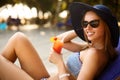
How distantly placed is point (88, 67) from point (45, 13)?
11.9 m

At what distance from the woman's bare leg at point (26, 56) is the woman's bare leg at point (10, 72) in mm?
198

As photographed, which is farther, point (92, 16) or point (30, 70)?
point (30, 70)

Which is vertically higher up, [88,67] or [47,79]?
[88,67]

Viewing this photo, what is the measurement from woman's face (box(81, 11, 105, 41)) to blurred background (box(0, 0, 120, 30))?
403 inches

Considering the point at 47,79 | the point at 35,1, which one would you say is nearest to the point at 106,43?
the point at 47,79

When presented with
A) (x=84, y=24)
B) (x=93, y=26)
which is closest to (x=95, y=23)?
(x=93, y=26)

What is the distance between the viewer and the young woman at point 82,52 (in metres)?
2.20

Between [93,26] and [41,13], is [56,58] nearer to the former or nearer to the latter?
[93,26]

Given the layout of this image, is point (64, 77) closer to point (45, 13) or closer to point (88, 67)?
point (88, 67)

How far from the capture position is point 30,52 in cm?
277

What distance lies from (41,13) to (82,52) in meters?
11.7

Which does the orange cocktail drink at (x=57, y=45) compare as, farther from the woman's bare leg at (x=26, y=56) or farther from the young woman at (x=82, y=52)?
the woman's bare leg at (x=26, y=56)

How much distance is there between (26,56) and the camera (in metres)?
2.77

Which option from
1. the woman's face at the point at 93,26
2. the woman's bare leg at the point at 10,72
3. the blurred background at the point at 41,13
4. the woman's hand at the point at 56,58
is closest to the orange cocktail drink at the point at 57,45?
the woman's hand at the point at 56,58
